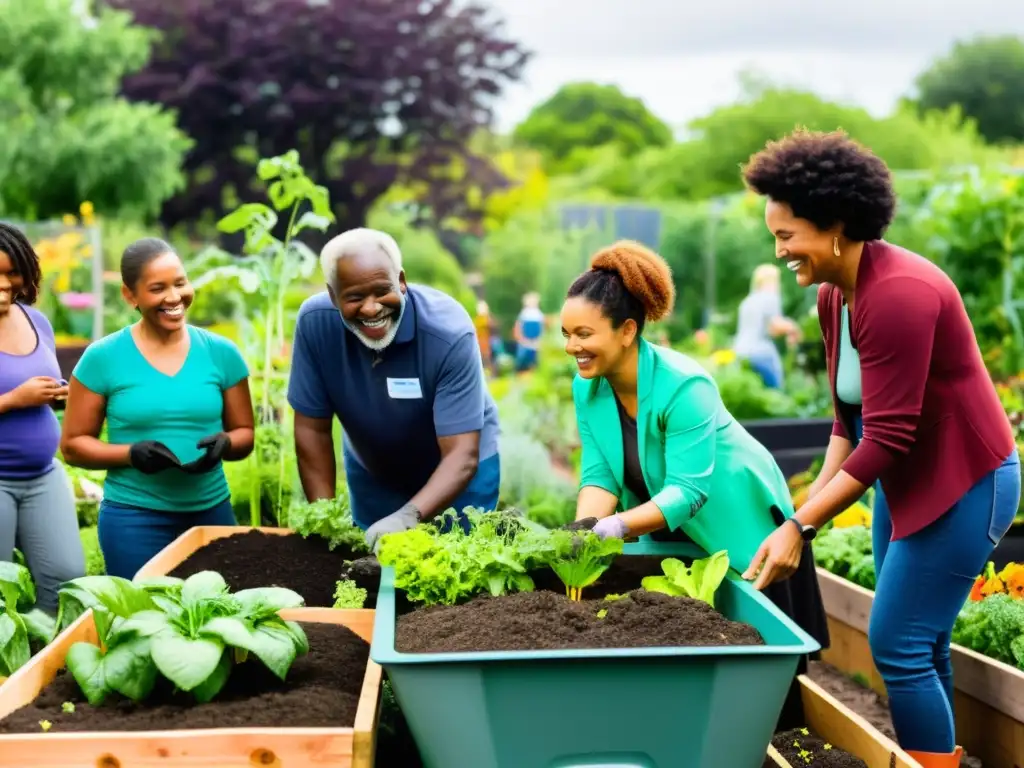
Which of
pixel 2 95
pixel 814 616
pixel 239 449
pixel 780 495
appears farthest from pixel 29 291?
pixel 2 95

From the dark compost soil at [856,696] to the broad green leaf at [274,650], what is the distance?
227cm

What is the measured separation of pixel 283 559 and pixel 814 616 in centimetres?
160

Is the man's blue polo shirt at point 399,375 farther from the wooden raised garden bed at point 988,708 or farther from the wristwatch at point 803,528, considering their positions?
the wooden raised garden bed at point 988,708

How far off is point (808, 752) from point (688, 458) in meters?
0.80

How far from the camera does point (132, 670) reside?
238cm

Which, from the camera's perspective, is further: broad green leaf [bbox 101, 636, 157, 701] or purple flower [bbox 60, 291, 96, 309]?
purple flower [bbox 60, 291, 96, 309]

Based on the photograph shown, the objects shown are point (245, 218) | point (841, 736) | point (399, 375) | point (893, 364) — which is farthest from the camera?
point (245, 218)

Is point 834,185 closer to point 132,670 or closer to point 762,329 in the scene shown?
point 132,670

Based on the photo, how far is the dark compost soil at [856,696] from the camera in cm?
415

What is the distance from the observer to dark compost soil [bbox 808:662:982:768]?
4152 millimetres

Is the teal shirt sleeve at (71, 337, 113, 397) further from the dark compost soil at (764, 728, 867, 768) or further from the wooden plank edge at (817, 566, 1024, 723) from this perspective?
the wooden plank edge at (817, 566, 1024, 723)

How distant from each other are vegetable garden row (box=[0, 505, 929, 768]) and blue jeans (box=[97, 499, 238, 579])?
28.3 inches

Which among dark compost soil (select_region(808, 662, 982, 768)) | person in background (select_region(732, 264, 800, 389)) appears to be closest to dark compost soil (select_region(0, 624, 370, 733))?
dark compost soil (select_region(808, 662, 982, 768))

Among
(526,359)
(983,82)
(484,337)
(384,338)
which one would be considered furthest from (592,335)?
(983,82)
